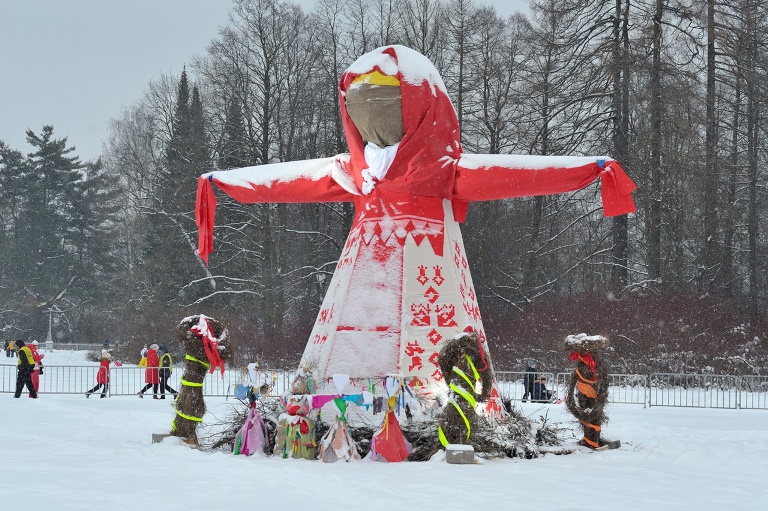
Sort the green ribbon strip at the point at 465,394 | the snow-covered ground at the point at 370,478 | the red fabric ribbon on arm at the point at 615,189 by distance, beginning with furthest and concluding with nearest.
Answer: the red fabric ribbon on arm at the point at 615,189
the green ribbon strip at the point at 465,394
the snow-covered ground at the point at 370,478

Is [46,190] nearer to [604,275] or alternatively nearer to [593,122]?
[604,275]

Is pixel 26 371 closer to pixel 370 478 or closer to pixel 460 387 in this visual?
pixel 460 387

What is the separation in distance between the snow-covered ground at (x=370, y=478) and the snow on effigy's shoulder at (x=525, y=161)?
3.23 m

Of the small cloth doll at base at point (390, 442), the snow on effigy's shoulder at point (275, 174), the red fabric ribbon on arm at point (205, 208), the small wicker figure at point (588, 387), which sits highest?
the snow on effigy's shoulder at point (275, 174)

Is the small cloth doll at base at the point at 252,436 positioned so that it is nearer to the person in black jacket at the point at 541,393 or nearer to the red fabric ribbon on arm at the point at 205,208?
the red fabric ribbon on arm at the point at 205,208

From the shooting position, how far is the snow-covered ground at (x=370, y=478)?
23.4ft

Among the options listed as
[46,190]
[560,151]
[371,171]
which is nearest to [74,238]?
[46,190]

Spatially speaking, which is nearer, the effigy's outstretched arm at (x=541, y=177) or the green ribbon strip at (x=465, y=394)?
the green ribbon strip at (x=465, y=394)

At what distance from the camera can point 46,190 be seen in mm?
55219

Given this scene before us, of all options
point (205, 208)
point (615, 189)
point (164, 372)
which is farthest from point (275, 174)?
point (164, 372)

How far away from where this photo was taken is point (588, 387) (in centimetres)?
1102

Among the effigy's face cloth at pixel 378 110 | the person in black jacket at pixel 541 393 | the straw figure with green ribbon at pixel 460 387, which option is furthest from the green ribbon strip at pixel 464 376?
the person in black jacket at pixel 541 393

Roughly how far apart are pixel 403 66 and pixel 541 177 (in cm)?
216

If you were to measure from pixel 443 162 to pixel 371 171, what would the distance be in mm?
861
